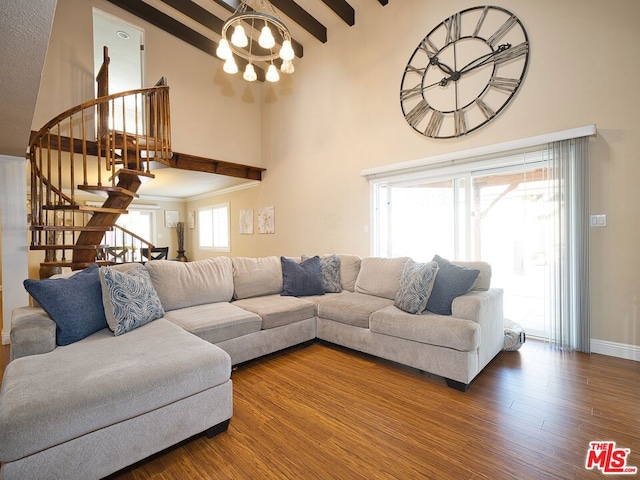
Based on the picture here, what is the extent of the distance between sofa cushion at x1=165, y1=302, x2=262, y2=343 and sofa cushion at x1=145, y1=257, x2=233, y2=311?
0.11 m

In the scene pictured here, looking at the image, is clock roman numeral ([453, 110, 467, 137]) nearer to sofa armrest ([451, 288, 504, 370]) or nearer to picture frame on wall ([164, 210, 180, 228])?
sofa armrest ([451, 288, 504, 370])

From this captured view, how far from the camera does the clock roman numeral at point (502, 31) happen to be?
3223 millimetres

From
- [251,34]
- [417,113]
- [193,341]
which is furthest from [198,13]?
[193,341]

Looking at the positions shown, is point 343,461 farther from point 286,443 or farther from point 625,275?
point 625,275

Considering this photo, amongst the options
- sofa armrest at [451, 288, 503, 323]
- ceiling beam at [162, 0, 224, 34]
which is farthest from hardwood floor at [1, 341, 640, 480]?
ceiling beam at [162, 0, 224, 34]

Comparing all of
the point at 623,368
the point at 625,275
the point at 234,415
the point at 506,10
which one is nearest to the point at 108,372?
the point at 234,415

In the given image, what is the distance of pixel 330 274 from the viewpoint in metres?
3.68

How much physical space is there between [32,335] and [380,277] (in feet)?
9.38

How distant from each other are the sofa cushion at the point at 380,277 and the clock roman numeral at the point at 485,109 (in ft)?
6.31

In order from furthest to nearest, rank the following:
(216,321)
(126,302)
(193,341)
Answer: (216,321) → (126,302) → (193,341)

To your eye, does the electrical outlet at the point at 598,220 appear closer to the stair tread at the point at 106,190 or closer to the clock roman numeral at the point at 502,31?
the clock roman numeral at the point at 502,31

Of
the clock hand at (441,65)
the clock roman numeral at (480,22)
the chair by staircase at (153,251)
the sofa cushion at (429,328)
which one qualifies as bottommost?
the sofa cushion at (429,328)

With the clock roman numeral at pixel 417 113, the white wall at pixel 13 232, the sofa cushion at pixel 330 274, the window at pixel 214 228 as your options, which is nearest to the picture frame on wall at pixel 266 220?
the window at pixel 214 228

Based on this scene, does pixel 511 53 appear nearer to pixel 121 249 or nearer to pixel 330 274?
pixel 330 274
